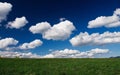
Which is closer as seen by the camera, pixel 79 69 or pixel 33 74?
pixel 33 74

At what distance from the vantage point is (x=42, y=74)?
93.6 feet

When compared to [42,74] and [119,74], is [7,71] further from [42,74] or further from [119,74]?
[119,74]

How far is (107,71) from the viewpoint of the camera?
3086 cm

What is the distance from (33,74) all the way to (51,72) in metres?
2.37

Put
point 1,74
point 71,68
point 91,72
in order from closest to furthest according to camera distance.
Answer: point 1,74
point 91,72
point 71,68

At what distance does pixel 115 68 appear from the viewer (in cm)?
3297

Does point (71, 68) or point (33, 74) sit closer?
point (33, 74)

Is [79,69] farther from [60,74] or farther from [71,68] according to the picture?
[60,74]

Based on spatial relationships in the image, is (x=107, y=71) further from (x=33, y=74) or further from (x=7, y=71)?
(x=7, y=71)

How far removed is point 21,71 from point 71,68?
6605 mm

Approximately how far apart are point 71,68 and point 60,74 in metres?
3.72

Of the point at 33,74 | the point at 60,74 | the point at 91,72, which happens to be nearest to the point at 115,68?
the point at 91,72

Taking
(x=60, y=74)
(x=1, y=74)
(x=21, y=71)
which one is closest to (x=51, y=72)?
(x=60, y=74)

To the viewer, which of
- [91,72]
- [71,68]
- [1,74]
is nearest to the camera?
[1,74]
